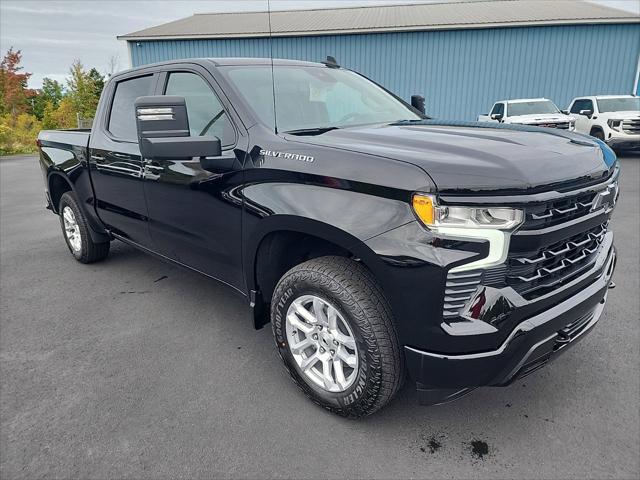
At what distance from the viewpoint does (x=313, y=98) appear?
303cm

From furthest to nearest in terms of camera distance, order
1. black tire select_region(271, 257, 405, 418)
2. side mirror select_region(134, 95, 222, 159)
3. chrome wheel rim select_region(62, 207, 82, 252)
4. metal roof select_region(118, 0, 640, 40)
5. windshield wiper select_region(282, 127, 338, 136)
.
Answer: metal roof select_region(118, 0, 640, 40)
chrome wheel rim select_region(62, 207, 82, 252)
windshield wiper select_region(282, 127, 338, 136)
side mirror select_region(134, 95, 222, 159)
black tire select_region(271, 257, 405, 418)

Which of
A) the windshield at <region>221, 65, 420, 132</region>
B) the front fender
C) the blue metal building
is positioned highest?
the blue metal building

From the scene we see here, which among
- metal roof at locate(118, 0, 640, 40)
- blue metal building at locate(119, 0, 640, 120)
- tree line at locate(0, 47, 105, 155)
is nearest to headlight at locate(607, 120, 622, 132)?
blue metal building at locate(119, 0, 640, 120)

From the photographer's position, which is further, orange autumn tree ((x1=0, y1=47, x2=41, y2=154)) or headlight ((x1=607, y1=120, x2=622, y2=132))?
orange autumn tree ((x1=0, y1=47, x2=41, y2=154))

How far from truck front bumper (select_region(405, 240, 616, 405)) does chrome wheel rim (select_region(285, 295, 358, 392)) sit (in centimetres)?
36

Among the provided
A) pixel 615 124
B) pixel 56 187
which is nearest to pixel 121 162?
pixel 56 187

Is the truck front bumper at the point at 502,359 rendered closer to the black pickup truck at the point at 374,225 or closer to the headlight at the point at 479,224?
the black pickup truck at the point at 374,225

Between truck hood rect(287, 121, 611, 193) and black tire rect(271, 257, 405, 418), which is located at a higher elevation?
truck hood rect(287, 121, 611, 193)

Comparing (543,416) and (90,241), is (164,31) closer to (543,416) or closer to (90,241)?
(90,241)

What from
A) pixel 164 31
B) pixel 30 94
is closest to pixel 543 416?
pixel 164 31

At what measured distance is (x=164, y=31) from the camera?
21.8m

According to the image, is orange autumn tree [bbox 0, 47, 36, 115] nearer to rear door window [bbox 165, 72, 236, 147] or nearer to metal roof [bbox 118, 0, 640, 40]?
metal roof [bbox 118, 0, 640, 40]

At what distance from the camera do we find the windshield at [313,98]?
2732mm

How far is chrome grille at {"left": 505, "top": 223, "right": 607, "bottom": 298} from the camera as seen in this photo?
1.82 m
